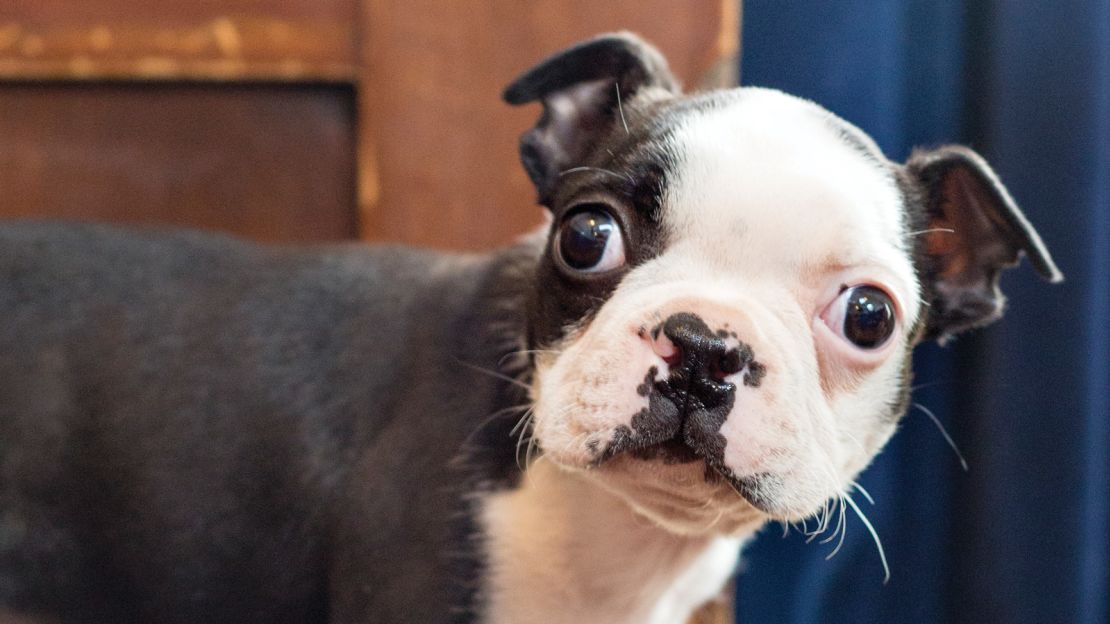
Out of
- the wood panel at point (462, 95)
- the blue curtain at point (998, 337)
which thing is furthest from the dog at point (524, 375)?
the wood panel at point (462, 95)

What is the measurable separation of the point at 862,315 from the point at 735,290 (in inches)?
6.2

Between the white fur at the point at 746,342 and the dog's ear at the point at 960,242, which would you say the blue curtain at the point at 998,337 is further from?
the white fur at the point at 746,342

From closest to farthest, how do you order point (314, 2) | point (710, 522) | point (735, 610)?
point (710, 522)
point (735, 610)
point (314, 2)

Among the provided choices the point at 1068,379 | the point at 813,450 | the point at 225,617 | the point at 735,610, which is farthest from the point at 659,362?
the point at 735,610

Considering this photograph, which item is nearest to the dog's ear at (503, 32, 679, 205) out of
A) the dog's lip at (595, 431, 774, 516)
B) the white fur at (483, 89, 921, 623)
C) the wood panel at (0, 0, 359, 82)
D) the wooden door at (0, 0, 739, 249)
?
the white fur at (483, 89, 921, 623)

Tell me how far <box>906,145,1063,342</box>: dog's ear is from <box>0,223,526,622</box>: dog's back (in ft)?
2.10

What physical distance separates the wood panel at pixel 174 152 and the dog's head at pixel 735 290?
111cm

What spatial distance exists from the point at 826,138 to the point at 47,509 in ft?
4.21

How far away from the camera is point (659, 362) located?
0.94 m

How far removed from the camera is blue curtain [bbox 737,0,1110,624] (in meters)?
1.37

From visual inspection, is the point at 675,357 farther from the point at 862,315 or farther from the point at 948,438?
the point at 948,438

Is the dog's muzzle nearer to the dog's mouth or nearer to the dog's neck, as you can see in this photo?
the dog's mouth

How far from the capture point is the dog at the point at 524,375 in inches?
39.4

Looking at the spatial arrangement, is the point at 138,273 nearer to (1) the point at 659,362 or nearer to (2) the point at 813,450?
(1) the point at 659,362
